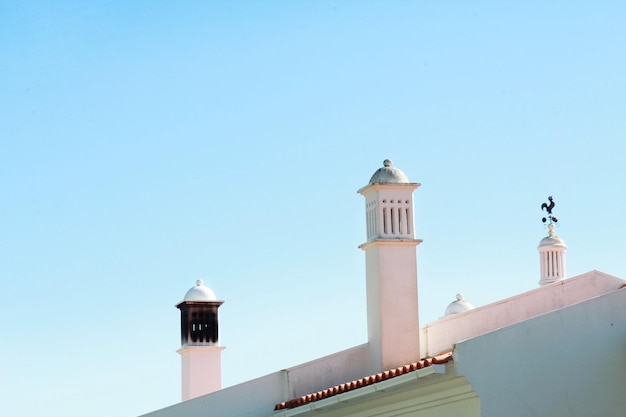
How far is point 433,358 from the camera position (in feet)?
53.9

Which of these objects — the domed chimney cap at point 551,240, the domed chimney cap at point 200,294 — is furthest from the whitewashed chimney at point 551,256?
the domed chimney cap at point 200,294

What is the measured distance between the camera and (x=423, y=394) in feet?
56.0

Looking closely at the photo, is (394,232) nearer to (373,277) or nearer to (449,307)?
(373,277)

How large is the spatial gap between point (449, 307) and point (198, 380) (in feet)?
23.2

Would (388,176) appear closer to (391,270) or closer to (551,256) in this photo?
(391,270)

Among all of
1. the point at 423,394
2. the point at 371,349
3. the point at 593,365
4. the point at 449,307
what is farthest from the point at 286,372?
the point at 449,307

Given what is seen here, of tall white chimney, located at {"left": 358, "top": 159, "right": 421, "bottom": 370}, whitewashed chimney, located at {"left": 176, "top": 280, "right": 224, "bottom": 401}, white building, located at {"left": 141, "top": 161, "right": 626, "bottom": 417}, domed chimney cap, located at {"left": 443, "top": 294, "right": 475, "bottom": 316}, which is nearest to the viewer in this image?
white building, located at {"left": 141, "top": 161, "right": 626, "bottom": 417}

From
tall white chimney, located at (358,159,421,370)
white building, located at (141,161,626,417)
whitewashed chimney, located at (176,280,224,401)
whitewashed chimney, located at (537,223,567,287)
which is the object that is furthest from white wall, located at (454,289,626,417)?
whitewashed chimney, located at (537,223,567,287)

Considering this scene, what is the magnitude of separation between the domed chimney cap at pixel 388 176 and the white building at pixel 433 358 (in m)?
0.02

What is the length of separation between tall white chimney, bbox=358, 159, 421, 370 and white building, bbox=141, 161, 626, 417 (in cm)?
1

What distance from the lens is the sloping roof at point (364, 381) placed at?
16391 millimetres

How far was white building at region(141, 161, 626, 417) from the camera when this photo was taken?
16.3 metres

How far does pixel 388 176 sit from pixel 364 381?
4.07 meters

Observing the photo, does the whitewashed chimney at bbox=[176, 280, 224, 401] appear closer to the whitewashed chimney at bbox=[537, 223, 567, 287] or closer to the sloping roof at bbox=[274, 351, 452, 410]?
the sloping roof at bbox=[274, 351, 452, 410]
